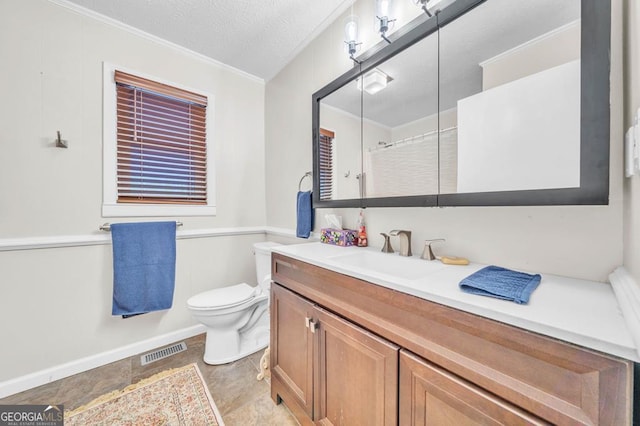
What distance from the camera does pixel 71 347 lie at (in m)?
1.62

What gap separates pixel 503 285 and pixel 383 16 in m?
1.36

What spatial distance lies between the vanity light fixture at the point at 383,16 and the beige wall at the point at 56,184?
171 centimetres

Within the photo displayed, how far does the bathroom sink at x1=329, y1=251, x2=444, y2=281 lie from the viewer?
1.01m

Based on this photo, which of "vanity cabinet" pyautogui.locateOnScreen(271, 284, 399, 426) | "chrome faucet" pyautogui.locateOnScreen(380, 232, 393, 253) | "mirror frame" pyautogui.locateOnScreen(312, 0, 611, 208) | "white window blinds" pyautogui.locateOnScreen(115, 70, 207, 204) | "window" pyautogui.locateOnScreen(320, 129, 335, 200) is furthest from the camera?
"white window blinds" pyautogui.locateOnScreen(115, 70, 207, 204)

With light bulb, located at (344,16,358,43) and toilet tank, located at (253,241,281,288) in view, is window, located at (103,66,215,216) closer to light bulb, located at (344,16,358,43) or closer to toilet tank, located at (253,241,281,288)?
toilet tank, located at (253,241,281,288)

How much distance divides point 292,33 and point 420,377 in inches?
89.0

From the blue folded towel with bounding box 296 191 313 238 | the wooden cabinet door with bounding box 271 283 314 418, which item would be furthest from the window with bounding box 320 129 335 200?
the wooden cabinet door with bounding box 271 283 314 418

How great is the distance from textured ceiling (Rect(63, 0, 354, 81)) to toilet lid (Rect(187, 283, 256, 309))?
2.01 meters

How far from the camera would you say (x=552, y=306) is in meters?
0.57

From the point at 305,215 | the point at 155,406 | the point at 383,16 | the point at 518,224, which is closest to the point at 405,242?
the point at 518,224

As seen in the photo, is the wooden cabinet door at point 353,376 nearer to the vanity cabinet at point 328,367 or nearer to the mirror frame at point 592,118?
the vanity cabinet at point 328,367

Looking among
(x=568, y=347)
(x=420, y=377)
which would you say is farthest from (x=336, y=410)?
(x=568, y=347)

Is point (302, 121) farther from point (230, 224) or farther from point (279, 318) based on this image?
point (279, 318)

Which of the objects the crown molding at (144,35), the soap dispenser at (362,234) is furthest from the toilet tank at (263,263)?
the crown molding at (144,35)
